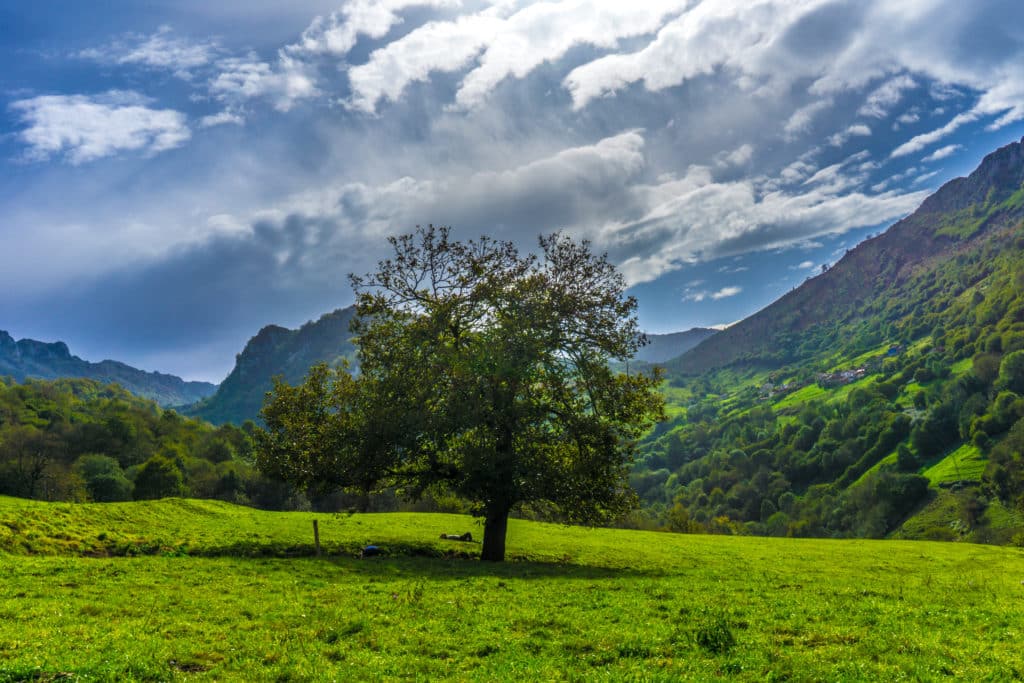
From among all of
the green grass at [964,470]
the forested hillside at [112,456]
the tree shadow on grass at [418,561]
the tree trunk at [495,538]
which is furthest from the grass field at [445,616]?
the green grass at [964,470]

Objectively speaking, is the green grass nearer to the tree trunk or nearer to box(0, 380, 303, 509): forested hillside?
the tree trunk

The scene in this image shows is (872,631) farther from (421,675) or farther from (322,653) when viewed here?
(322,653)

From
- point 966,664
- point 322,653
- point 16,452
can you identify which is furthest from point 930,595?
point 16,452

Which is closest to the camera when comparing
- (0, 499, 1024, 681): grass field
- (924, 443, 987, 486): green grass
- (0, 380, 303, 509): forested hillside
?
(0, 499, 1024, 681): grass field

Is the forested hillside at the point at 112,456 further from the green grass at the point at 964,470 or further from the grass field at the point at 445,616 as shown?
the green grass at the point at 964,470

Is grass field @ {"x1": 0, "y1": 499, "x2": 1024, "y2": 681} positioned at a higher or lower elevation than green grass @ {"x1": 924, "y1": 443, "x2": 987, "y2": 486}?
higher

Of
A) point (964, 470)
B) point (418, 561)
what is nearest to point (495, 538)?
point (418, 561)

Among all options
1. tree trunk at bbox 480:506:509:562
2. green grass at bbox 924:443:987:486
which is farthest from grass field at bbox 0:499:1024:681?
green grass at bbox 924:443:987:486

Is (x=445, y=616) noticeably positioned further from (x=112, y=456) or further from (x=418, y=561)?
(x=112, y=456)

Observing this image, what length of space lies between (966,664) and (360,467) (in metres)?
29.3

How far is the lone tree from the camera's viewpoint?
32688 mm

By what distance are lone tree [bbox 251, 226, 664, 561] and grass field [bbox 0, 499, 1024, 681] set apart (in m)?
5.02

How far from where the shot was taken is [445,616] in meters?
18.5

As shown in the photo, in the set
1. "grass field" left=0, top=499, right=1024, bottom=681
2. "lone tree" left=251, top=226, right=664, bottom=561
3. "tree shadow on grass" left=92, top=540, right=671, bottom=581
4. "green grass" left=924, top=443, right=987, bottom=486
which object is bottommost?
A: "green grass" left=924, top=443, right=987, bottom=486
